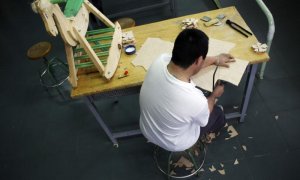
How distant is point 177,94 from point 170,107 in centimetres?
9

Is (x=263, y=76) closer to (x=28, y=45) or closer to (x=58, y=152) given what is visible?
(x=58, y=152)

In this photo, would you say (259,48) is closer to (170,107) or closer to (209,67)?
(209,67)

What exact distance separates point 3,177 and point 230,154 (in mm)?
2213

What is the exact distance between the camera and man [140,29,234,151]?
4.04 ft

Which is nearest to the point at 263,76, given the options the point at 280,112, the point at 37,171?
the point at 280,112

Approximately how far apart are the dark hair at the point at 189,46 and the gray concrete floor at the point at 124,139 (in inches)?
48.6

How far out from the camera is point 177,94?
4.24 ft

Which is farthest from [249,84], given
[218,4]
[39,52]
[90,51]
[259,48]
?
[39,52]

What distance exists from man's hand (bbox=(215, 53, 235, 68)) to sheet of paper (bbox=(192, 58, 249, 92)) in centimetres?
3

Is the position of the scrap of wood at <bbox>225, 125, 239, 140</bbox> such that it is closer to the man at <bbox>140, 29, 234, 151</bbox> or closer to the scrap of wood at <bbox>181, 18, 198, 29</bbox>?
the man at <bbox>140, 29, 234, 151</bbox>

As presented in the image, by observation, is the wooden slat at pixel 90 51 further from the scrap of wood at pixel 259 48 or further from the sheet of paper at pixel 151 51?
the scrap of wood at pixel 259 48

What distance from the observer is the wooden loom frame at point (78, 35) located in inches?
57.8

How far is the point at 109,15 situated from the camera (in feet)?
12.5

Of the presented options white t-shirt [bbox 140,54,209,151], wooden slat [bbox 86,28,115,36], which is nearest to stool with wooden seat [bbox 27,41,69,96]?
wooden slat [bbox 86,28,115,36]
